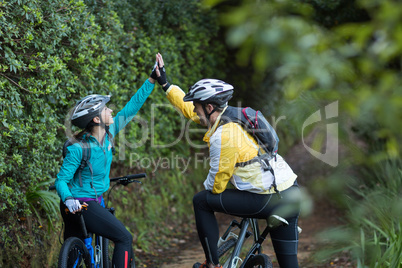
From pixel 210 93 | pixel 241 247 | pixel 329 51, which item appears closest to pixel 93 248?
pixel 241 247

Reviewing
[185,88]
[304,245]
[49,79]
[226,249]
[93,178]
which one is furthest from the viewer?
[185,88]

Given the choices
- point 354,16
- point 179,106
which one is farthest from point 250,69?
point 179,106

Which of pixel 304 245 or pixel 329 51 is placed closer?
pixel 329 51

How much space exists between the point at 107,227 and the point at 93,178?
0.43m

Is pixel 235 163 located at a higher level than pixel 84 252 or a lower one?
higher

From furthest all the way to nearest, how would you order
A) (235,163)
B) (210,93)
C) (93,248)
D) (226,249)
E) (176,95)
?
(176,95) < (226,249) < (93,248) < (210,93) < (235,163)

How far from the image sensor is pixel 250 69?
11875mm

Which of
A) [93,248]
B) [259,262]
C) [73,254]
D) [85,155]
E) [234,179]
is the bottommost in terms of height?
[259,262]

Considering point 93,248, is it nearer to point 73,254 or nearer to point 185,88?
point 73,254

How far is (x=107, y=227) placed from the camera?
413cm

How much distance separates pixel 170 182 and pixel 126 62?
8.51 ft

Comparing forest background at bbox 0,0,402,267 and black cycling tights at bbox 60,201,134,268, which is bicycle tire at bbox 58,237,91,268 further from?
forest background at bbox 0,0,402,267

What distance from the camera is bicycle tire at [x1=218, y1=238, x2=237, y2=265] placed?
4488 millimetres

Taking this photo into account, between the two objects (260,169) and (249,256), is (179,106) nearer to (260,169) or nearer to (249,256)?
(260,169)
